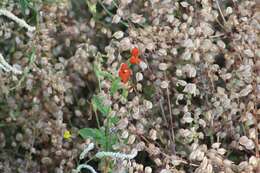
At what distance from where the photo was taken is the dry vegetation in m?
1.55

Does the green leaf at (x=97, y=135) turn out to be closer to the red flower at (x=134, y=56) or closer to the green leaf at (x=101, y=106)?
the green leaf at (x=101, y=106)

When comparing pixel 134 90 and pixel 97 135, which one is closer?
pixel 97 135

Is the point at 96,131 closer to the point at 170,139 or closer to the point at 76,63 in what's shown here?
the point at 170,139

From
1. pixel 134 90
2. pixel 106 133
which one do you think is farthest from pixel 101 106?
pixel 134 90

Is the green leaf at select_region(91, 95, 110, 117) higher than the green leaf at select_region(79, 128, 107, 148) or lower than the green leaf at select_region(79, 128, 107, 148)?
higher

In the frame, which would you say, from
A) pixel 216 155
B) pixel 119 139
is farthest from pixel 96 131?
pixel 216 155

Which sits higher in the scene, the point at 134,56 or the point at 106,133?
the point at 134,56

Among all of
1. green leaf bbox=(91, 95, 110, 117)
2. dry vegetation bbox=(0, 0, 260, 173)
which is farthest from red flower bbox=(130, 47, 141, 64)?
green leaf bbox=(91, 95, 110, 117)

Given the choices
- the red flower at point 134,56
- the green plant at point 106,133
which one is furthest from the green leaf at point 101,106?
the red flower at point 134,56

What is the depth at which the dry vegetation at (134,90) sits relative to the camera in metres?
1.55

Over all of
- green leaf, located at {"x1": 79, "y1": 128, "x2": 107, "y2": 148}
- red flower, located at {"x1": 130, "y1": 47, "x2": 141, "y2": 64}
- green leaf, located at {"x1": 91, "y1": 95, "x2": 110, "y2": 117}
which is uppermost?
red flower, located at {"x1": 130, "y1": 47, "x2": 141, "y2": 64}

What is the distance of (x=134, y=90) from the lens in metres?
1.77

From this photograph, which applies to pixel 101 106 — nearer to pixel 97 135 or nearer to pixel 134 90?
pixel 97 135

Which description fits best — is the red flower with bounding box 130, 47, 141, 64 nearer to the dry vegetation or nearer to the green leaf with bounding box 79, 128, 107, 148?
the dry vegetation
